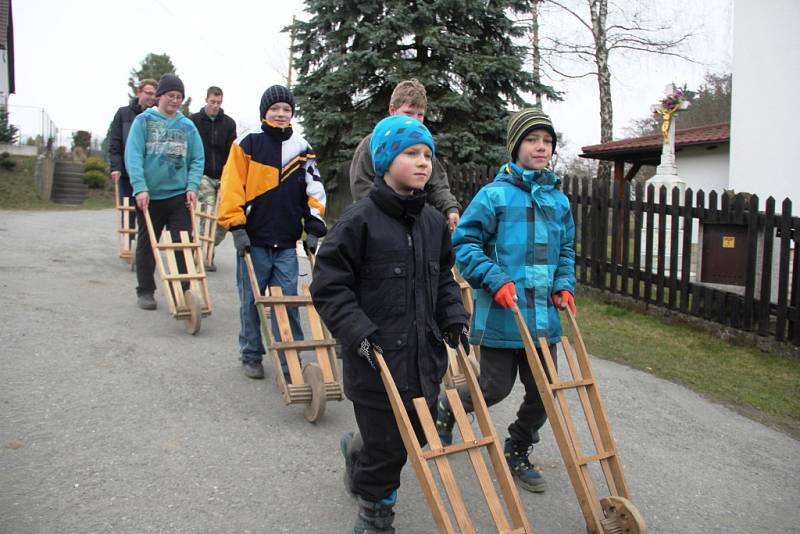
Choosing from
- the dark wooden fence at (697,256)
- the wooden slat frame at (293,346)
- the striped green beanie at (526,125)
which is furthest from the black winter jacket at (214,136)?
the striped green beanie at (526,125)

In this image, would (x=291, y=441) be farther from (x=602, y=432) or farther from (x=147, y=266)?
(x=147, y=266)

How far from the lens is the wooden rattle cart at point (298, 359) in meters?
4.21

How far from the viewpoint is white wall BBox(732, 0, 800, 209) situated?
45.9 feet

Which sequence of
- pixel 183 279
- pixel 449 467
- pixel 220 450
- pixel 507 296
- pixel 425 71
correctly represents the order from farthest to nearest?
1. pixel 425 71
2. pixel 183 279
3. pixel 220 450
4. pixel 507 296
5. pixel 449 467

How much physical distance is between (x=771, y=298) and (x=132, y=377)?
647 cm

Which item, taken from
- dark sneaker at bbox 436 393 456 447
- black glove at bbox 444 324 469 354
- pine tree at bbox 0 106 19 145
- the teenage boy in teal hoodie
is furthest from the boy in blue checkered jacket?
pine tree at bbox 0 106 19 145

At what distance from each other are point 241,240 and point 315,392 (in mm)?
1173

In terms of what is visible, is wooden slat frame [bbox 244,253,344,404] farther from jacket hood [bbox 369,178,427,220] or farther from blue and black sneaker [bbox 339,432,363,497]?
jacket hood [bbox 369,178,427,220]

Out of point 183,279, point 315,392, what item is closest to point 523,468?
point 315,392

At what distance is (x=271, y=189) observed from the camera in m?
4.88

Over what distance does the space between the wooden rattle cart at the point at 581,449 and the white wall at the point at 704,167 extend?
55.3ft

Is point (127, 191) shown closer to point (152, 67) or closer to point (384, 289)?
point (384, 289)

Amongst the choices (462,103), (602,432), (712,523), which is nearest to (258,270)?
(602,432)

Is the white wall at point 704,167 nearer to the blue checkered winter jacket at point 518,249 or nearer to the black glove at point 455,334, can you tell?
the blue checkered winter jacket at point 518,249
